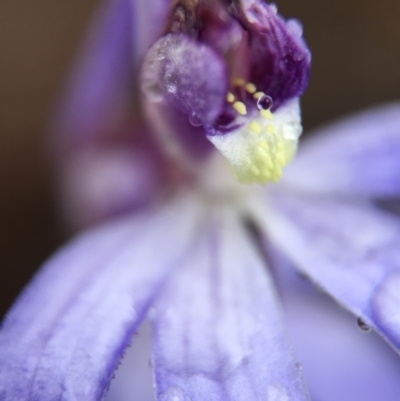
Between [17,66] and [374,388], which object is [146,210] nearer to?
[374,388]

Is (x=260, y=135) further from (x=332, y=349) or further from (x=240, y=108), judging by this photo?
(x=332, y=349)

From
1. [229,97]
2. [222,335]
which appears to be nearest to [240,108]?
[229,97]

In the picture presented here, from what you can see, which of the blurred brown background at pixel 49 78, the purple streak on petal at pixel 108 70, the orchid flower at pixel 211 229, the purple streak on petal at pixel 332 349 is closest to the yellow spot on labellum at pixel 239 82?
the orchid flower at pixel 211 229

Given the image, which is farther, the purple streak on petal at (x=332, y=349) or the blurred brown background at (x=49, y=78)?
the blurred brown background at (x=49, y=78)

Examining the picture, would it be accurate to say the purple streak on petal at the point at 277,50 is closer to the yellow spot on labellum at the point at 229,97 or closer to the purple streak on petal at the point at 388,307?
the yellow spot on labellum at the point at 229,97

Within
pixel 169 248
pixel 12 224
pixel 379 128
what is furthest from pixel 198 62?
pixel 12 224

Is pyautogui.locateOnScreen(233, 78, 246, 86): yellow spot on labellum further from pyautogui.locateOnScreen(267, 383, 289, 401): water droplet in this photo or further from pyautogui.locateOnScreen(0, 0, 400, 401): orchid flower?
pyautogui.locateOnScreen(267, 383, 289, 401): water droplet
